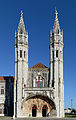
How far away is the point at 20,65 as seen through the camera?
5197 cm

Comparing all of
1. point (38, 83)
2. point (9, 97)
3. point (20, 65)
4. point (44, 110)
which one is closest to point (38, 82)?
point (38, 83)

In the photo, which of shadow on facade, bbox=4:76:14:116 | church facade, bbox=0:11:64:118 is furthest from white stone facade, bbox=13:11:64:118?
shadow on facade, bbox=4:76:14:116

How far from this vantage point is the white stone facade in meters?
50.1

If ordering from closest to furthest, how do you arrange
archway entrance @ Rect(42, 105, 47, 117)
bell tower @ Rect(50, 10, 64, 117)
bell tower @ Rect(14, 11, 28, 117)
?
bell tower @ Rect(50, 10, 64, 117), bell tower @ Rect(14, 11, 28, 117), archway entrance @ Rect(42, 105, 47, 117)

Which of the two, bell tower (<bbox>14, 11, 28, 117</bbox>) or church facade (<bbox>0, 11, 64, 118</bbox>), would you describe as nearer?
church facade (<bbox>0, 11, 64, 118</bbox>)

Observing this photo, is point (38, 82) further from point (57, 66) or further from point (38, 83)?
point (57, 66)

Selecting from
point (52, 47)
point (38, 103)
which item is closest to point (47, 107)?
point (38, 103)

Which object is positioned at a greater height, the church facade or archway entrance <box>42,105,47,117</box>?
the church facade

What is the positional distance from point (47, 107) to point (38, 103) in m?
2.13

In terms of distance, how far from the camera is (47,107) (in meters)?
50.8

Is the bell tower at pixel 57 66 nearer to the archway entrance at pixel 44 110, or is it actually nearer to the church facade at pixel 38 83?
the church facade at pixel 38 83

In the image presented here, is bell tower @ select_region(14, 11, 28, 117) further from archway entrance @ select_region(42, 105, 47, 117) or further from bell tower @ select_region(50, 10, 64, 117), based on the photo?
bell tower @ select_region(50, 10, 64, 117)

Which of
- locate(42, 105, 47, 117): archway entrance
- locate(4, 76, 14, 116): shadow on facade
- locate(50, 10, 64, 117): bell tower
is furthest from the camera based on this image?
locate(4, 76, 14, 116): shadow on facade

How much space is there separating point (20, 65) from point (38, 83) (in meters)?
5.78
